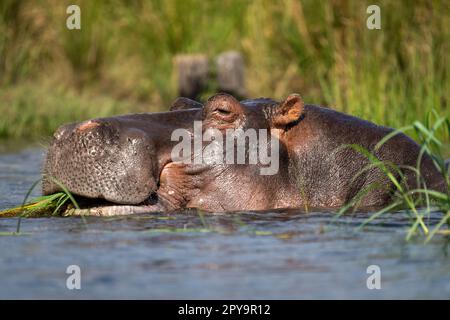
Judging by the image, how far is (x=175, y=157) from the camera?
228 inches

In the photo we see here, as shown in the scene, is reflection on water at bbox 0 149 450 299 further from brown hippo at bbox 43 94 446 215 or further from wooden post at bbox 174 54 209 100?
wooden post at bbox 174 54 209 100

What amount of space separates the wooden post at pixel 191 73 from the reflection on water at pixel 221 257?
8402mm

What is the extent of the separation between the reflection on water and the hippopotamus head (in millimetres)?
150

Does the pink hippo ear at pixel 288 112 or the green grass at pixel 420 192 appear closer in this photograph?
the green grass at pixel 420 192

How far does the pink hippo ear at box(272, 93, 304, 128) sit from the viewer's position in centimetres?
599

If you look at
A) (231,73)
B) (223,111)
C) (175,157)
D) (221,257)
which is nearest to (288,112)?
(223,111)

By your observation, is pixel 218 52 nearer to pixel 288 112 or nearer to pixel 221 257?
pixel 288 112

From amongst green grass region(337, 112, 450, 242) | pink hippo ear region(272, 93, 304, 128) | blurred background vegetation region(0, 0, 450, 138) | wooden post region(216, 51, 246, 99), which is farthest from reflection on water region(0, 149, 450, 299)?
wooden post region(216, 51, 246, 99)

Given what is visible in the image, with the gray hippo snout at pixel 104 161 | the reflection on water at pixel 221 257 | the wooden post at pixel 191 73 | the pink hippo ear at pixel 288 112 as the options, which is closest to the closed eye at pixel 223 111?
the pink hippo ear at pixel 288 112

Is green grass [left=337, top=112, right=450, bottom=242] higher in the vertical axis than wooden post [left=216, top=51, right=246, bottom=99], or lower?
lower

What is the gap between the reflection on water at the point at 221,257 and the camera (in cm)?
417

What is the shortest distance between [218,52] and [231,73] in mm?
1368

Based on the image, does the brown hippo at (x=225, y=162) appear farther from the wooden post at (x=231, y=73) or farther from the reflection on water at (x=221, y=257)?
the wooden post at (x=231, y=73)

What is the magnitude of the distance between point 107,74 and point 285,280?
11736 millimetres
